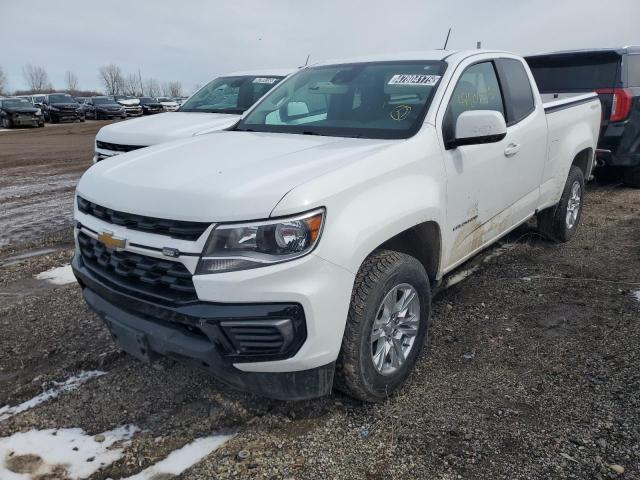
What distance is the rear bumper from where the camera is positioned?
2.13 metres

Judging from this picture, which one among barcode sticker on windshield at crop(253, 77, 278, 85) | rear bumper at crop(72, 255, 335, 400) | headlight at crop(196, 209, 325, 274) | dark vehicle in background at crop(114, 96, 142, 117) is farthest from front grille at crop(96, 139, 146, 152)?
dark vehicle in background at crop(114, 96, 142, 117)

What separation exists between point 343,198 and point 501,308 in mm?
2124

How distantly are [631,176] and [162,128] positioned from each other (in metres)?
6.69

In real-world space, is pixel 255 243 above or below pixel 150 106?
below

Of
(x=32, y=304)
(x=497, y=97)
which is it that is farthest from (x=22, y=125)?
(x=497, y=97)

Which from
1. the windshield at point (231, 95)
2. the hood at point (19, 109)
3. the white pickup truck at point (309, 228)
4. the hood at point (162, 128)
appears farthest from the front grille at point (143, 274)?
the hood at point (19, 109)

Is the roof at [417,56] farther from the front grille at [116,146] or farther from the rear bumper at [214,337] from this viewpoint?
the front grille at [116,146]

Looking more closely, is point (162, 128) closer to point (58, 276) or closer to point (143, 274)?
point (58, 276)

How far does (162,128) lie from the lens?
5871mm

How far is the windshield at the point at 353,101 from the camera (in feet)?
10.3

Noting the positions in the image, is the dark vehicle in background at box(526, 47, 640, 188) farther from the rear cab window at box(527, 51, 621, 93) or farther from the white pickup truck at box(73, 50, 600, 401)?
the white pickup truck at box(73, 50, 600, 401)

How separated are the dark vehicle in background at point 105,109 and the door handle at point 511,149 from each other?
32.5 m

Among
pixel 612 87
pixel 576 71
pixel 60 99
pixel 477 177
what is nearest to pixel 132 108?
pixel 60 99

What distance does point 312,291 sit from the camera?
7.04 feet
